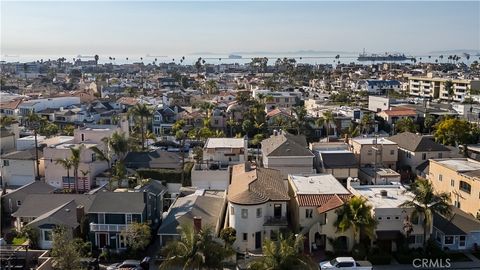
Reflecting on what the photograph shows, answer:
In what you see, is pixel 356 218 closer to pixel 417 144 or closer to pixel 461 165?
pixel 461 165

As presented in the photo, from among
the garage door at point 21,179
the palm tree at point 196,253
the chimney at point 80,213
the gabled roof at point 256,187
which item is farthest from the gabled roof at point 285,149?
the garage door at point 21,179

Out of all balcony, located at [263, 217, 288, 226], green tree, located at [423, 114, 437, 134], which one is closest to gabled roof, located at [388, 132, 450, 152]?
green tree, located at [423, 114, 437, 134]

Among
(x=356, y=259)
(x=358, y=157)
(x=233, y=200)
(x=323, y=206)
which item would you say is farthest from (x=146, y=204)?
(x=358, y=157)

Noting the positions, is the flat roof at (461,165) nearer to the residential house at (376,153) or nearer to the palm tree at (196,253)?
the residential house at (376,153)

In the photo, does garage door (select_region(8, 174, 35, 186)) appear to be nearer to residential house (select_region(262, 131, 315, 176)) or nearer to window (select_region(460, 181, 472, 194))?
residential house (select_region(262, 131, 315, 176))

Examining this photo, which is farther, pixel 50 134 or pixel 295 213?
pixel 50 134

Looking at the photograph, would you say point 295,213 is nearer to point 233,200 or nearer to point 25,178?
point 233,200
